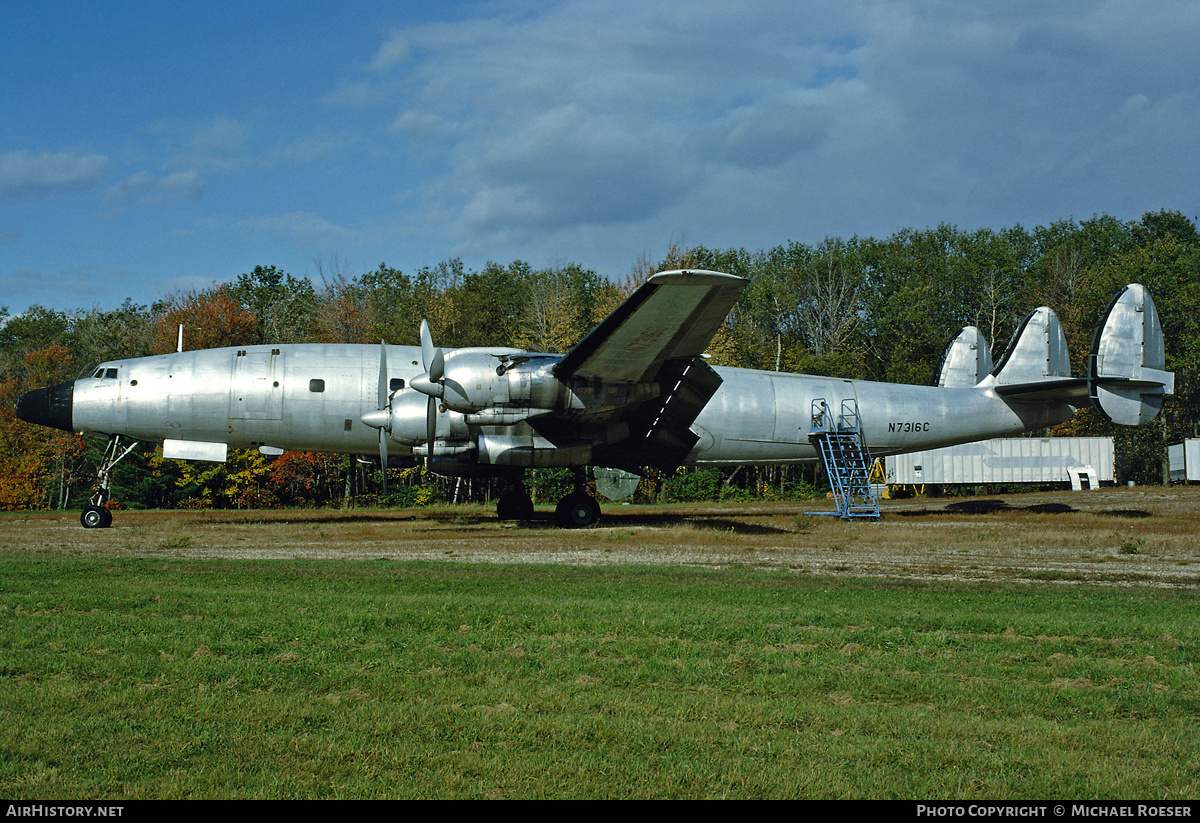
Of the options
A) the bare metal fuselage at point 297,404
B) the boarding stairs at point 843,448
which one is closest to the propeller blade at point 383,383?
the bare metal fuselage at point 297,404

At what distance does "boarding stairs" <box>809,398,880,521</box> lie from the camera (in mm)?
22625

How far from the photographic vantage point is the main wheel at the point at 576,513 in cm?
2061

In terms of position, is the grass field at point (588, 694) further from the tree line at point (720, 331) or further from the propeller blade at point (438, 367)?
the tree line at point (720, 331)

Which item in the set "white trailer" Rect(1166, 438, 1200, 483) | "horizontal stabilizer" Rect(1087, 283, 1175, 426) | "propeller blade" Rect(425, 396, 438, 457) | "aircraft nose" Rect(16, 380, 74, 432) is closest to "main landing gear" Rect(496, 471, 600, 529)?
"propeller blade" Rect(425, 396, 438, 457)

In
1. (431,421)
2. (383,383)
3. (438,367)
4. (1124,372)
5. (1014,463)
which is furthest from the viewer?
(1014,463)

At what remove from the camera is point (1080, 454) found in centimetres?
4022

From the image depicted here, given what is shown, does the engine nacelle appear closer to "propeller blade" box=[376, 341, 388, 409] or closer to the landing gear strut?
"propeller blade" box=[376, 341, 388, 409]

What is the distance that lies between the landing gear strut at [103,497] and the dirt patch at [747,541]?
0.52 m

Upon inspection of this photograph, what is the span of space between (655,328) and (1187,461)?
36.5 metres

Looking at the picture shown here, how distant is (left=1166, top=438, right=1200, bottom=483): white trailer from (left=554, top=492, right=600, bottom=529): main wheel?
1345 inches

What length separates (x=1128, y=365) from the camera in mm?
23203

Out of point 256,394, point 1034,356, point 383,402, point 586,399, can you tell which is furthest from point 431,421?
point 1034,356

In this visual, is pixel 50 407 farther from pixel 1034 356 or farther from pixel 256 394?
pixel 1034 356

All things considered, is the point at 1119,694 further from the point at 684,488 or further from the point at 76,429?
the point at 684,488
